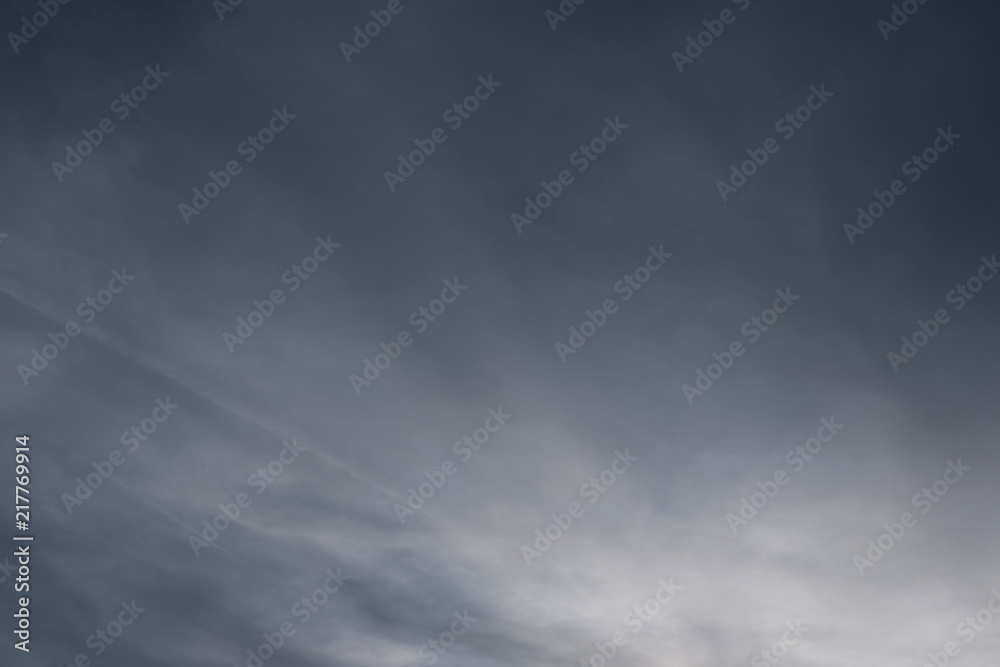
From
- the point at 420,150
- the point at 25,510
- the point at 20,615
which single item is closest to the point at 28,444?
the point at 25,510

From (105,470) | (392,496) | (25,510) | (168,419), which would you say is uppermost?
(392,496)

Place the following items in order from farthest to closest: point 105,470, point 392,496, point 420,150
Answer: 1. point 392,496
2. point 105,470
3. point 420,150

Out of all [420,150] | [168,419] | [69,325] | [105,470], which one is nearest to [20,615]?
[105,470]

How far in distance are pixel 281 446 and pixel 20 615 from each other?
13467mm

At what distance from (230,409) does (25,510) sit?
9.61 m

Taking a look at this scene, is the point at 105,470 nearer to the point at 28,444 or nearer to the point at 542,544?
the point at 28,444

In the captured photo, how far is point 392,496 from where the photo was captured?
36500 mm

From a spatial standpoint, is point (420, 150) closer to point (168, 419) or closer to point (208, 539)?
point (168, 419)

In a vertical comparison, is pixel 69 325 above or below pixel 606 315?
below

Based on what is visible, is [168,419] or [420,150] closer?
[420,150]

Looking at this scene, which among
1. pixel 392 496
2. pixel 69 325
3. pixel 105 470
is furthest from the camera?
pixel 392 496

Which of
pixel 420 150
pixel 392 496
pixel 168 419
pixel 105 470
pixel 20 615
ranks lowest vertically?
pixel 20 615

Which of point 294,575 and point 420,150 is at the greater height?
point 420,150

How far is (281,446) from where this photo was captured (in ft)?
115
